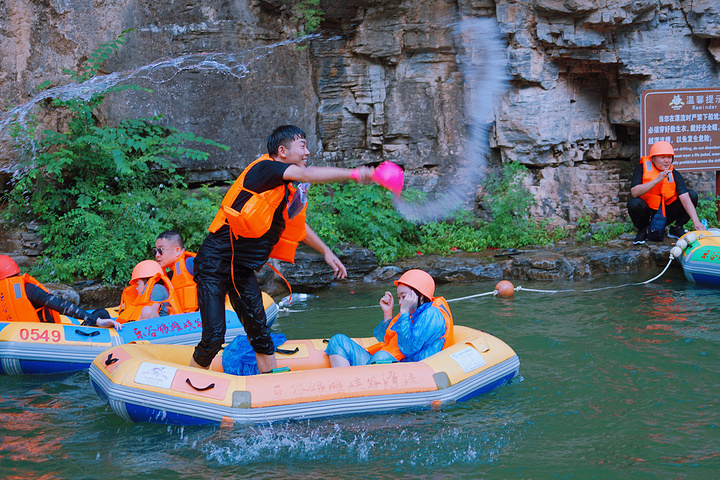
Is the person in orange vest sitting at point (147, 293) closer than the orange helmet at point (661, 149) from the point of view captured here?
Yes

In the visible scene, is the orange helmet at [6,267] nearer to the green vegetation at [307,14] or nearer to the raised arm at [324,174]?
the raised arm at [324,174]

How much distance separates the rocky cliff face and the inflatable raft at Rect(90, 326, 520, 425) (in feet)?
22.0

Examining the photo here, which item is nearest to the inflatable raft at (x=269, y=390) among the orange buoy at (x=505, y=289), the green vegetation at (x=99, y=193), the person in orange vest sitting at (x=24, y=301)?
the person in orange vest sitting at (x=24, y=301)

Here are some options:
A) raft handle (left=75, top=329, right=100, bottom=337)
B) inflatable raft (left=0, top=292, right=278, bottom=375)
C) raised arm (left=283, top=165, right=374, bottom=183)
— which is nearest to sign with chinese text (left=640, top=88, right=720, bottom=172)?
raised arm (left=283, top=165, right=374, bottom=183)

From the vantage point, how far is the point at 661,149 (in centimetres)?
854

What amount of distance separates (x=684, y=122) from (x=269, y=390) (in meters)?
8.32

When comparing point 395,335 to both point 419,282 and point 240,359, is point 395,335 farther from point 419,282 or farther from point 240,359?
point 240,359

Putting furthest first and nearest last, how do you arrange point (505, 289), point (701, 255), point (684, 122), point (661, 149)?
point (684, 122), point (661, 149), point (701, 255), point (505, 289)

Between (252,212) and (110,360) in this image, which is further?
(110,360)

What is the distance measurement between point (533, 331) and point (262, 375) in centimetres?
303

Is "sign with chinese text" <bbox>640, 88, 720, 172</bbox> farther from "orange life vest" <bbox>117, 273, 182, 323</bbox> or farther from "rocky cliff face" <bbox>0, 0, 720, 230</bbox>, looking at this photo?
"orange life vest" <bbox>117, 273, 182, 323</bbox>

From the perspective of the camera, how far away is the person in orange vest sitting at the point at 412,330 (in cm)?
428

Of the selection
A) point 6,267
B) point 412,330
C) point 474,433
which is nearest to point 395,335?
point 412,330

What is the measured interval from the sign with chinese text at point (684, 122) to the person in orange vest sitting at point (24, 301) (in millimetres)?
8168
